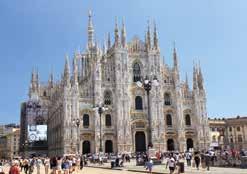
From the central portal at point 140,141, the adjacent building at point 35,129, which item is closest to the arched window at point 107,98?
the central portal at point 140,141

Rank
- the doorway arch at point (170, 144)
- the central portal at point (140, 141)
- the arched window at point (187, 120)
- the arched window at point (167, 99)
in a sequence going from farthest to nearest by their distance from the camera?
the arched window at point (187, 120) → the arched window at point (167, 99) → the doorway arch at point (170, 144) → the central portal at point (140, 141)

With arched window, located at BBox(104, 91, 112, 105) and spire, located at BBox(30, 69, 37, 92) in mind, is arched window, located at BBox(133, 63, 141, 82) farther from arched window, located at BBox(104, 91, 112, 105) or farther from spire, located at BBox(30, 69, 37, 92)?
spire, located at BBox(30, 69, 37, 92)

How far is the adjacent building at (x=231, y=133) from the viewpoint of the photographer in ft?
264

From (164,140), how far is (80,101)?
14.4 metres

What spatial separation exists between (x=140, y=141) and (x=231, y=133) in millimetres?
31097

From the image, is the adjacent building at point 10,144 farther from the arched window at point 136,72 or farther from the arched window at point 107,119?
the arched window at point 136,72

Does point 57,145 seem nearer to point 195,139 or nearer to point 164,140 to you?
point 164,140

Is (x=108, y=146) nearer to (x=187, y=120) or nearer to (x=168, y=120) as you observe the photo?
(x=168, y=120)

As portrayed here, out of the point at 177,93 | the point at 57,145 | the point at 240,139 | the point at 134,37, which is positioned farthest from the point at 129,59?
the point at 240,139

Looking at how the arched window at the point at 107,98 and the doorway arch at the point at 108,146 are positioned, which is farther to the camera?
the arched window at the point at 107,98

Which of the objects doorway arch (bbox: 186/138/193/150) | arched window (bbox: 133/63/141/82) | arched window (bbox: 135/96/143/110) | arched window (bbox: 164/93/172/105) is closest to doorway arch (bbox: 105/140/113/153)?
arched window (bbox: 135/96/143/110)

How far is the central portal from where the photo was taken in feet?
199

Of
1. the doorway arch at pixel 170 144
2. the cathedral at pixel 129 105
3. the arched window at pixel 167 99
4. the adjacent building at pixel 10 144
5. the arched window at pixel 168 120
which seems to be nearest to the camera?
the cathedral at pixel 129 105

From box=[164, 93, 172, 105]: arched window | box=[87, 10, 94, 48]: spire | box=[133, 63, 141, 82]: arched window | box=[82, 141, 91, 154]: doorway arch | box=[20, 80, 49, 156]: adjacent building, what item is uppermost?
box=[87, 10, 94, 48]: spire
